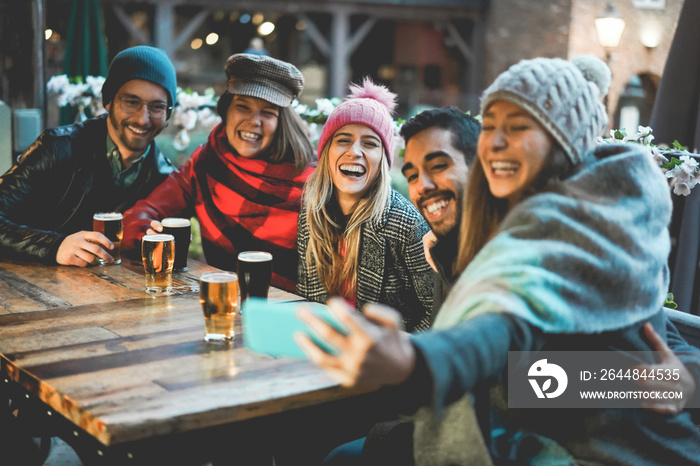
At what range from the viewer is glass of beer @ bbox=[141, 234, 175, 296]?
220 cm

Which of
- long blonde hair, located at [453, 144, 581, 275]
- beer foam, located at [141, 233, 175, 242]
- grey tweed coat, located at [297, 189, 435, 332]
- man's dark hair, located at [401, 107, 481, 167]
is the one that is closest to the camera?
long blonde hair, located at [453, 144, 581, 275]

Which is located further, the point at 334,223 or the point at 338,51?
the point at 338,51

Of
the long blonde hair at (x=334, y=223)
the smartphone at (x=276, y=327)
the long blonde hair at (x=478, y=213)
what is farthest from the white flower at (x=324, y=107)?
the smartphone at (x=276, y=327)

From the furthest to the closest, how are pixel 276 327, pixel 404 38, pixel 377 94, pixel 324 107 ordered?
1. pixel 404 38
2. pixel 324 107
3. pixel 377 94
4. pixel 276 327

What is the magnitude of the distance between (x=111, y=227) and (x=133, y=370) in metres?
1.22

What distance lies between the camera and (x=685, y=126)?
3.36 metres

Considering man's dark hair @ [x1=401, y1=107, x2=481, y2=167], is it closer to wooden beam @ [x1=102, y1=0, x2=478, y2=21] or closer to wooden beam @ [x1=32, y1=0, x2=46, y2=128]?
wooden beam @ [x1=32, y1=0, x2=46, y2=128]

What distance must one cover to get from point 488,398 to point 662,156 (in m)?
1.55

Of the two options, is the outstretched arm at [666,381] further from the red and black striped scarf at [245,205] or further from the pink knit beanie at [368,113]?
the red and black striped scarf at [245,205]

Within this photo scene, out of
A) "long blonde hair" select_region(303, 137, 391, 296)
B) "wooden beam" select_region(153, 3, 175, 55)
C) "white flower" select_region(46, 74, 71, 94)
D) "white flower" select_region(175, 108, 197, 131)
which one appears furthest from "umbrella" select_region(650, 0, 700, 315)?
"wooden beam" select_region(153, 3, 175, 55)

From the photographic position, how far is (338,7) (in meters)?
13.2

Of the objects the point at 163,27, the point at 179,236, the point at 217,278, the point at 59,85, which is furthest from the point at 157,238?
the point at 163,27

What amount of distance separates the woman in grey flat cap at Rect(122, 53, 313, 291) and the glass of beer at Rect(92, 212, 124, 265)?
36cm

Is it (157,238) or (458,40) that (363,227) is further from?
(458,40)
